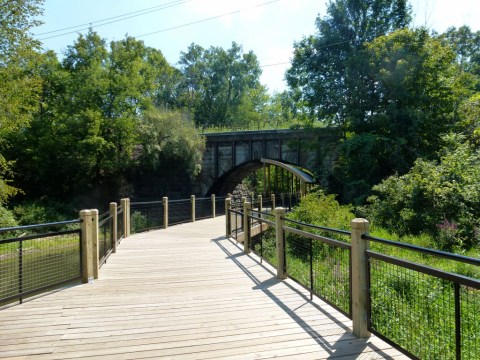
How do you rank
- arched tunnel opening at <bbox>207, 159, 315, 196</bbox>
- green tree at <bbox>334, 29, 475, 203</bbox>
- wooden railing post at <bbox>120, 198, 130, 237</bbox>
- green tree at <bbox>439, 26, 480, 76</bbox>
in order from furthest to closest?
green tree at <bbox>439, 26, 480, 76</bbox>, arched tunnel opening at <bbox>207, 159, 315, 196</bbox>, green tree at <bbox>334, 29, 475, 203</bbox>, wooden railing post at <bbox>120, 198, 130, 237</bbox>

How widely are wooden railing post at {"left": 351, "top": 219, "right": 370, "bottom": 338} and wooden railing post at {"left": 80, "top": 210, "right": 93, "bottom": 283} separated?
3810 mm

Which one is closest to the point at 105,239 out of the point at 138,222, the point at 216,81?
the point at 138,222

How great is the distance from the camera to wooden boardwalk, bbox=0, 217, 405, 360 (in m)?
3.02

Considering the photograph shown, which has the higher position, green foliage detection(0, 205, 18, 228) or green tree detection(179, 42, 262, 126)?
green tree detection(179, 42, 262, 126)

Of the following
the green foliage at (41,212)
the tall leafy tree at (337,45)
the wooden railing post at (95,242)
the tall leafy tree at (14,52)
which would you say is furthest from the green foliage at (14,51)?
the tall leafy tree at (337,45)

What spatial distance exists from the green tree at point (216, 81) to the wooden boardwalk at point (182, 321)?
43332mm

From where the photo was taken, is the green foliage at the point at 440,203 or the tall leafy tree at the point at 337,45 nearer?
the green foliage at the point at 440,203

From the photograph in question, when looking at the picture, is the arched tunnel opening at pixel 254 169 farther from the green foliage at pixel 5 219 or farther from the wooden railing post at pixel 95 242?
the wooden railing post at pixel 95 242

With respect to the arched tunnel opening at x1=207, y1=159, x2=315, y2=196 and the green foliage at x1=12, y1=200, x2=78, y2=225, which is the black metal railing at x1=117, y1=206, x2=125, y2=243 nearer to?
the green foliage at x1=12, y1=200, x2=78, y2=225

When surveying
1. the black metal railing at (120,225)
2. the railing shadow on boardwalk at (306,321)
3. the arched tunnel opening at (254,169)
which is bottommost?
the railing shadow on boardwalk at (306,321)

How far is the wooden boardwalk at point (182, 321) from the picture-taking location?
302cm

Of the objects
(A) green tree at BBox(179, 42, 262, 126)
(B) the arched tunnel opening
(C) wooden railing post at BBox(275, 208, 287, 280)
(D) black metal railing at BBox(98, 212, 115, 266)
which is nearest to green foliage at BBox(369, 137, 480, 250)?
(C) wooden railing post at BBox(275, 208, 287, 280)

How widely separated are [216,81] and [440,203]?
1609 inches

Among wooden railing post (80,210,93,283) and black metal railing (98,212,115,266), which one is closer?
wooden railing post (80,210,93,283)
